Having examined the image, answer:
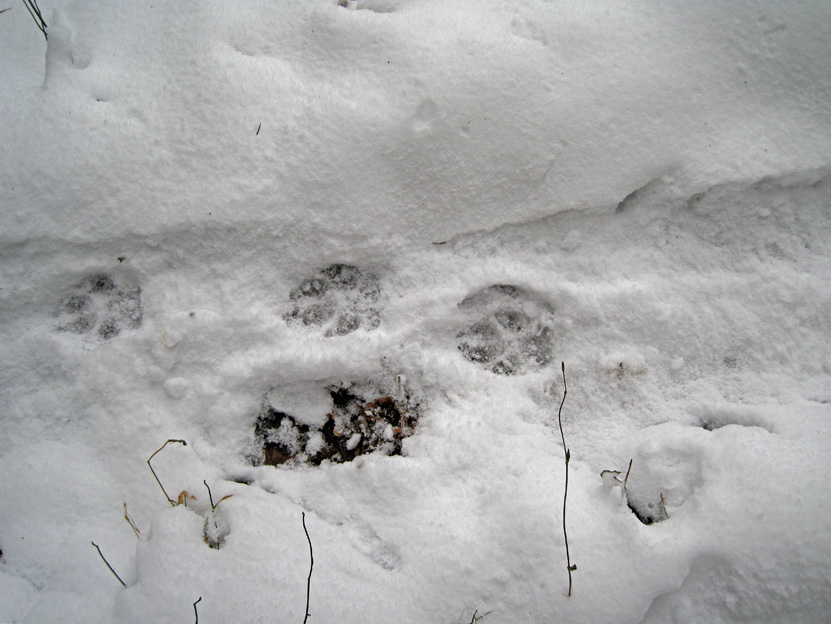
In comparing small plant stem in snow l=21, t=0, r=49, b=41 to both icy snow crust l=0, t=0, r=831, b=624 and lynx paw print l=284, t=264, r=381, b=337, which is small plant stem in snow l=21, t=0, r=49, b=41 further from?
lynx paw print l=284, t=264, r=381, b=337

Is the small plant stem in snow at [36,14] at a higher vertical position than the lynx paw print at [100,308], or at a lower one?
higher

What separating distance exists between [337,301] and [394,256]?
246 millimetres

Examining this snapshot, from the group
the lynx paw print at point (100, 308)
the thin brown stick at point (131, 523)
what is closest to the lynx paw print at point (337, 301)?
the lynx paw print at point (100, 308)

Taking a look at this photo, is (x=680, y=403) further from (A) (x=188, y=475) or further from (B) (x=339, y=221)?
(A) (x=188, y=475)

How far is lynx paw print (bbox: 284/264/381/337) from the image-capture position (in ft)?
5.23

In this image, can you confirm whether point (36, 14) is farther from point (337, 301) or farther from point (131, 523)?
point (131, 523)

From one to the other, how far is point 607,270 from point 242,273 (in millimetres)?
1200

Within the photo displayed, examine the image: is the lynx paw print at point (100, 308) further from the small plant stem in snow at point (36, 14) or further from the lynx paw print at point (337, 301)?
the small plant stem in snow at point (36, 14)

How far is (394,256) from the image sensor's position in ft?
5.27

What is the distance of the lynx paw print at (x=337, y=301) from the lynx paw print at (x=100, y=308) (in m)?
0.52

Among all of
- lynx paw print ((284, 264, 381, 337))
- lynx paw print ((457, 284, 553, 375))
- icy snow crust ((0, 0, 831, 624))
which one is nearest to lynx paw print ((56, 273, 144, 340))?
icy snow crust ((0, 0, 831, 624))

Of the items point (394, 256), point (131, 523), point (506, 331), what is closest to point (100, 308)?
point (131, 523)

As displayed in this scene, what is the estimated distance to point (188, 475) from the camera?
57.0 inches

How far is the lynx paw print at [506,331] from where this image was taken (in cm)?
158
